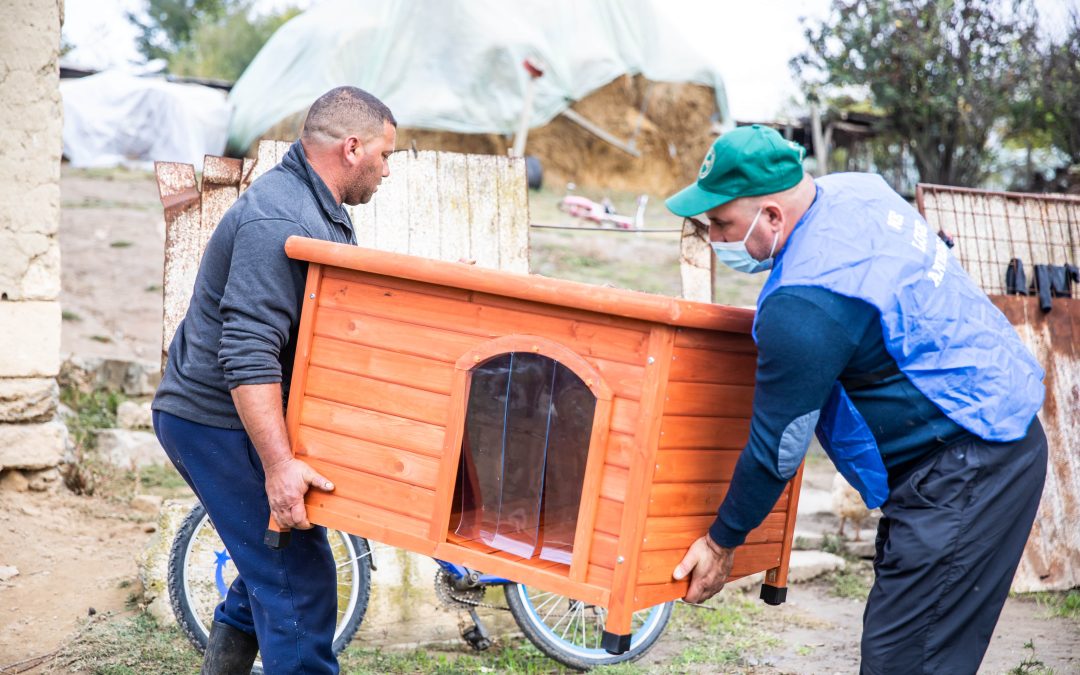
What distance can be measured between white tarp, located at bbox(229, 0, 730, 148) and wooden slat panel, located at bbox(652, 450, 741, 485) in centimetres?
1246

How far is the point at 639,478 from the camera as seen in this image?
2.31 meters

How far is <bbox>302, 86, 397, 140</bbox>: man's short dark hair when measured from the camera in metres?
2.87

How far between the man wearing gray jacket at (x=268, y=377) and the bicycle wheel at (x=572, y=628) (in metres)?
1.38

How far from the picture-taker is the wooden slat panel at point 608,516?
2365 mm

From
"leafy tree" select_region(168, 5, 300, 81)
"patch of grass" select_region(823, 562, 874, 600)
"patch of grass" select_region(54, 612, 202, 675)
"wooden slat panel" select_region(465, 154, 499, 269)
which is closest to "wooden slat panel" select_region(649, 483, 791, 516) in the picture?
"patch of grass" select_region(54, 612, 202, 675)

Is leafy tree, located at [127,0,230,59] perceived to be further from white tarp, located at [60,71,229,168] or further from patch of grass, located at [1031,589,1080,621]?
patch of grass, located at [1031,589,1080,621]

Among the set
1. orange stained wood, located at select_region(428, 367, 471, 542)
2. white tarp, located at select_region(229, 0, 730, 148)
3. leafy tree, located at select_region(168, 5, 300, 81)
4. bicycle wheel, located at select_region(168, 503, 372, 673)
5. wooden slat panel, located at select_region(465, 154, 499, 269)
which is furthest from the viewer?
leafy tree, located at select_region(168, 5, 300, 81)

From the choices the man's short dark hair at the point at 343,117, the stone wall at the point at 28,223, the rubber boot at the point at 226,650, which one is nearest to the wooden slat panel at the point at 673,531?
the man's short dark hair at the point at 343,117

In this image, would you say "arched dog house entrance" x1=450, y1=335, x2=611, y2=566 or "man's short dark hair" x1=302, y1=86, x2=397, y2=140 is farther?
"man's short dark hair" x1=302, y1=86, x2=397, y2=140

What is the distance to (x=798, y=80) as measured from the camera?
1466 centimetres

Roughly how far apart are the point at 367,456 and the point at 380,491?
0.10m

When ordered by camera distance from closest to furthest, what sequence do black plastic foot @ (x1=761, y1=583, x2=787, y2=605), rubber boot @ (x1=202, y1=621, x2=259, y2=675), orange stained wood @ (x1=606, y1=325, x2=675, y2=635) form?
orange stained wood @ (x1=606, y1=325, x2=675, y2=635)
black plastic foot @ (x1=761, y1=583, x2=787, y2=605)
rubber boot @ (x1=202, y1=621, x2=259, y2=675)

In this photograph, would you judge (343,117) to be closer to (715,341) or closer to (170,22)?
(715,341)

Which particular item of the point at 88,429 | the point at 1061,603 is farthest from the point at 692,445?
the point at 88,429
